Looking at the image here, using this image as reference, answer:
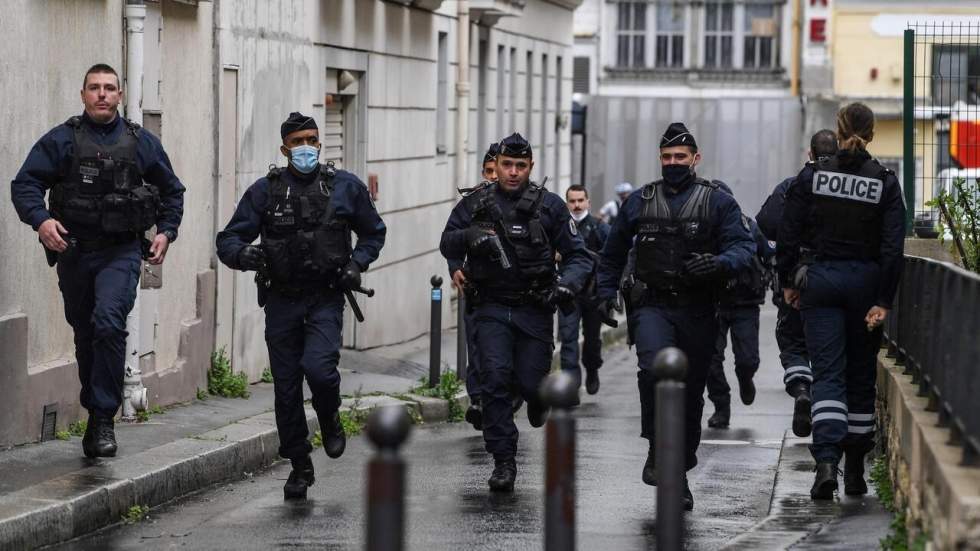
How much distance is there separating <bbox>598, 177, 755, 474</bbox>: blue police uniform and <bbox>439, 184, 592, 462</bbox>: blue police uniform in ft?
2.07

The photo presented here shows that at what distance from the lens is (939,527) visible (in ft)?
19.6

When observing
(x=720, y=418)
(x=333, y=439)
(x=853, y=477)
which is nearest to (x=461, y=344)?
(x=720, y=418)

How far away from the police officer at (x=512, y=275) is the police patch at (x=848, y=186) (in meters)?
1.41

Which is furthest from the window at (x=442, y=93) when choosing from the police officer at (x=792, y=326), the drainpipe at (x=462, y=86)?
the police officer at (x=792, y=326)

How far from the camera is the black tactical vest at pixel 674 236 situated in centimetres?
924

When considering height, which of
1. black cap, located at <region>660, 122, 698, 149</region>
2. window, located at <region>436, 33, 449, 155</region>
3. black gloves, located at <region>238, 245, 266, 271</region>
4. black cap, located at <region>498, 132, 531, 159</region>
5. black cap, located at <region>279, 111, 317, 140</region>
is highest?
window, located at <region>436, 33, 449, 155</region>

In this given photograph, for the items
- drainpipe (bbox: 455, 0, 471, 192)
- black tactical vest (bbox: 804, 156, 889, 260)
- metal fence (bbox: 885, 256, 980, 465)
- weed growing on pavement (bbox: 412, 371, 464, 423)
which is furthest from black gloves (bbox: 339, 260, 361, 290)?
drainpipe (bbox: 455, 0, 471, 192)

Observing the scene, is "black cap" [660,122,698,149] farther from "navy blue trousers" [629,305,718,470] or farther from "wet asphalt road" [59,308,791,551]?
"wet asphalt road" [59,308,791,551]

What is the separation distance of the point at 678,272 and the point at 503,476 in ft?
4.56

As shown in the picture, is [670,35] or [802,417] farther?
[670,35]

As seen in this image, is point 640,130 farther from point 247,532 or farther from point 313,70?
point 247,532

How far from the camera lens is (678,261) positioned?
9234 mm

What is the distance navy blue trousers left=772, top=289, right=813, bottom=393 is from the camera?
11883 millimetres

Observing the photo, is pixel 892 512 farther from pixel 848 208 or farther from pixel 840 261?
pixel 848 208
